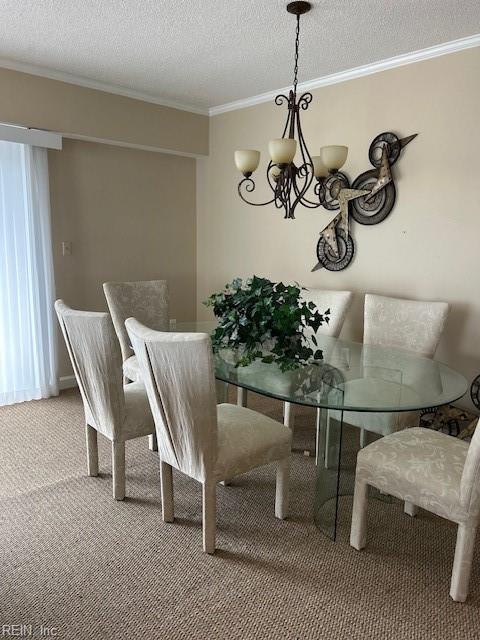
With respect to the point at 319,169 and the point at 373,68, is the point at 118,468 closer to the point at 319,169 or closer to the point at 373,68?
the point at 319,169

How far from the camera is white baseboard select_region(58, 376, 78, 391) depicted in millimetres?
4169

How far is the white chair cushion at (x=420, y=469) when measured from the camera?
5.95 feet

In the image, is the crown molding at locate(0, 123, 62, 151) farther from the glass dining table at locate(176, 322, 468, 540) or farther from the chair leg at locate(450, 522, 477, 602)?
the chair leg at locate(450, 522, 477, 602)

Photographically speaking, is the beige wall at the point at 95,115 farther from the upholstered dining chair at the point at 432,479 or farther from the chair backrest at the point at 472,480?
the chair backrest at the point at 472,480

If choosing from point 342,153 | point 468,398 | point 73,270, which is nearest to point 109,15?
point 342,153

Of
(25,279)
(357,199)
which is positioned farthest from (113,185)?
(357,199)

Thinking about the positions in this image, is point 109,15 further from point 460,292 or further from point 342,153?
point 460,292

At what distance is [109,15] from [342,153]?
1472mm

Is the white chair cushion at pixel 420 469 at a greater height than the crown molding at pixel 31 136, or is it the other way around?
the crown molding at pixel 31 136

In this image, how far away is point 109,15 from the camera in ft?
8.48

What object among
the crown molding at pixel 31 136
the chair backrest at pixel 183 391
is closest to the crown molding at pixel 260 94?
the crown molding at pixel 31 136

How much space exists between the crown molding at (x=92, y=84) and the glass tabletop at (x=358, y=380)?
8.29 ft

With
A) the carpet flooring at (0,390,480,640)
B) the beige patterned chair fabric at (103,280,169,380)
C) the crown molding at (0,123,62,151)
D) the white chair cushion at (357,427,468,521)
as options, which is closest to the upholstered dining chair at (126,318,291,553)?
the carpet flooring at (0,390,480,640)

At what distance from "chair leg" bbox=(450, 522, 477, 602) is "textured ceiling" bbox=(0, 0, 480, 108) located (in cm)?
243
